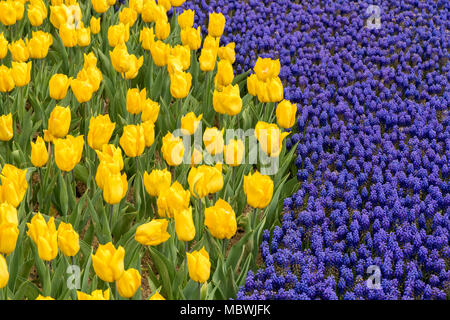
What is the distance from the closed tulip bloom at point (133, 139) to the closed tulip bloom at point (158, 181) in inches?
9.4

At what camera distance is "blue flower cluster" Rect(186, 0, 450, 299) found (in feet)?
10.3

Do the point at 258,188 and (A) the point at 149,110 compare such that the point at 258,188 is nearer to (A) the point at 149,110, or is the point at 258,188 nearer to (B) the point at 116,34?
(A) the point at 149,110

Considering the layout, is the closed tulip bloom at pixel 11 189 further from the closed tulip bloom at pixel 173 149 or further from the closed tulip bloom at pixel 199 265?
the closed tulip bloom at pixel 199 265

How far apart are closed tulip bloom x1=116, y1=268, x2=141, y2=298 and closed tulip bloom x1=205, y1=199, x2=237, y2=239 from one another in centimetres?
46

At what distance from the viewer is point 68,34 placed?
474 centimetres

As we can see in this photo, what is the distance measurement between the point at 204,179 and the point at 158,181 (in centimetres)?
24

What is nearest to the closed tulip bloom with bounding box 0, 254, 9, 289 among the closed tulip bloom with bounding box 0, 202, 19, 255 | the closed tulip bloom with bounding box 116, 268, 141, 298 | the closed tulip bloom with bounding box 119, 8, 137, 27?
the closed tulip bloom with bounding box 0, 202, 19, 255

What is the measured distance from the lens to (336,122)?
448 cm

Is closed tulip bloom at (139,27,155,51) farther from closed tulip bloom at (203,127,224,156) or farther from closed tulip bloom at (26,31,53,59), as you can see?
closed tulip bloom at (203,127,224,156)

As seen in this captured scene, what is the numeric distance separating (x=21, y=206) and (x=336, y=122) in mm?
2129

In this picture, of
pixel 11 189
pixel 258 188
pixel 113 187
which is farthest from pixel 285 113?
pixel 11 189

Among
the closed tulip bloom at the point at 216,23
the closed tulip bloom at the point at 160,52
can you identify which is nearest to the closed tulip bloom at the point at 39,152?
the closed tulip bloom at the point at 160,52
